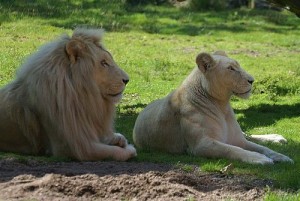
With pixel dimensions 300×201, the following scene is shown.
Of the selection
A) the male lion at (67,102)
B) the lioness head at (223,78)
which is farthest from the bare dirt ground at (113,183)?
the lioness head at (223,78)

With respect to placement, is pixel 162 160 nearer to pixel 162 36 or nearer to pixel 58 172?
pixel 58 172

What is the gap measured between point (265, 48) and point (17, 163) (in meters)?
16.3

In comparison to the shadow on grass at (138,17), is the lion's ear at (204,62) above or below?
above

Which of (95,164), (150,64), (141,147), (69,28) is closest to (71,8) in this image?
(69,28)

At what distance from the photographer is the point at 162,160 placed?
7910 mm

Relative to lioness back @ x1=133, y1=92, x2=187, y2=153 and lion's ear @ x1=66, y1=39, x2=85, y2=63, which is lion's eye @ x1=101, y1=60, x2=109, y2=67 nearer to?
lion's ear @ x1=66, y1=39, x2=85, y2=63

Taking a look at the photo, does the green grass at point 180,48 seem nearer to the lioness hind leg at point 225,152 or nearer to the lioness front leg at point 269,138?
the lioness hind leg at point 225,152

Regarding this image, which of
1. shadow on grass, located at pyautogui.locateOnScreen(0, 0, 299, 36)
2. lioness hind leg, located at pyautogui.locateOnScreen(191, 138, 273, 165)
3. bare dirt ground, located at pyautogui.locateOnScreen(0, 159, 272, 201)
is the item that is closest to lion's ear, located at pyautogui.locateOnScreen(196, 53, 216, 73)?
lioness hind leg, located at pyautogui.locateOnScreen(191, 138, 273, 165)

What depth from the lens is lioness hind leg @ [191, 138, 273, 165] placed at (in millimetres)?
7914

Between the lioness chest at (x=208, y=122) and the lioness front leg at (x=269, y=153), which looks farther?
the lioness chest at (x=208, y=122)

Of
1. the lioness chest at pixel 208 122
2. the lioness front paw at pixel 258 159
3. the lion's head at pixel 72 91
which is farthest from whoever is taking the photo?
the lioness chest at pixel 208 122

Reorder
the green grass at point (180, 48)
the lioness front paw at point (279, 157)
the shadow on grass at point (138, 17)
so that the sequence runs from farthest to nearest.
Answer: the shadow on grass at point (138, 17), the green grass at point (180, 48), the lioness front paw at point (279, 157)

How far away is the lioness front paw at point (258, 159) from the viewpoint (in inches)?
308

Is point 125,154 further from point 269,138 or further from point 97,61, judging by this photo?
point 269,138
